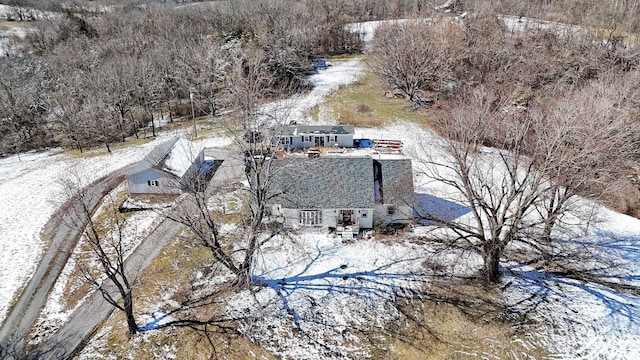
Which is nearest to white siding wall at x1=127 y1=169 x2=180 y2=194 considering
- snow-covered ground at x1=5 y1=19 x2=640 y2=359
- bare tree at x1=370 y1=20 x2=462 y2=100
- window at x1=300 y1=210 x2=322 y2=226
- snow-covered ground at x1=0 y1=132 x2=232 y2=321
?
snow-covered ground at x1=0 y1=132 x2=232 y2=321

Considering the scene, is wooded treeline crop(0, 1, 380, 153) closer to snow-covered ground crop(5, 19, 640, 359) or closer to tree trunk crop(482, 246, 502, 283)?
snow-covered ground crop(5, 19, 640, 359)

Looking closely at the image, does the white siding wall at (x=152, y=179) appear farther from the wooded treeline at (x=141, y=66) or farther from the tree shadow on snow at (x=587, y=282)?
the tree shadow on snow at (x=587, y=282)

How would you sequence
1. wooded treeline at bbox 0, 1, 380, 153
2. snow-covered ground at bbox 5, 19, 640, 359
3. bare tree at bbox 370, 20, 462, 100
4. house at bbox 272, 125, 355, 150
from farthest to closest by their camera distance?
bare tree at bbox 370, 20, 462, 100 < wooded treeline at bbox 0, 1, 380, 153 < house at bbox 272, 125, 355, 150 < snow-covered ground at bbox 5, 19, 640, 359

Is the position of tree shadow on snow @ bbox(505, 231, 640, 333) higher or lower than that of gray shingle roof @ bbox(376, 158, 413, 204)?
lower

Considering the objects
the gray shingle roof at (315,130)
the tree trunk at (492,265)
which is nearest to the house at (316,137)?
the gray shingle roof at (315,130)

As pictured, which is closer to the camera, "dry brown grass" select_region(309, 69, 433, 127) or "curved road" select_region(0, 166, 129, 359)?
"curved road" select_region(0, 166, 129, 359)

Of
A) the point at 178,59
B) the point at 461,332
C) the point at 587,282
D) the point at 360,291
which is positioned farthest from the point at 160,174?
the point at 587,282
